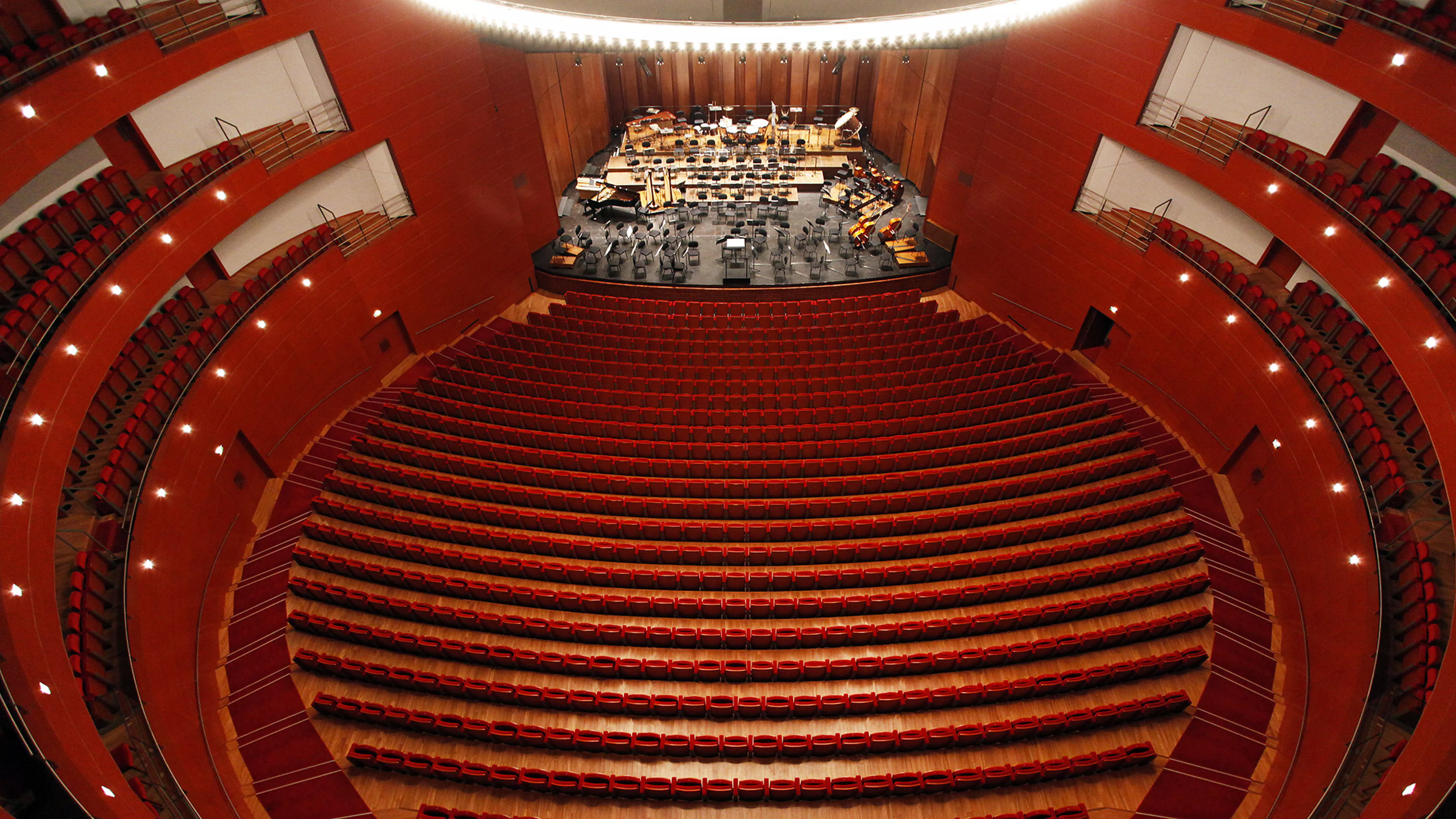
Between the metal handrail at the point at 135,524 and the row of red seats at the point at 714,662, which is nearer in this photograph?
the metal handrail at the point at 135,524

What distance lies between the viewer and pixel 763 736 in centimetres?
490

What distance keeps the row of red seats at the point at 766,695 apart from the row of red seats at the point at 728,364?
3.55 metres

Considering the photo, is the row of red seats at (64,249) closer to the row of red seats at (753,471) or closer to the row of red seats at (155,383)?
the row of red seats at (155,383)

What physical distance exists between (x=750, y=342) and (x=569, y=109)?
588 cm

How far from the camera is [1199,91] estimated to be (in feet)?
21.8

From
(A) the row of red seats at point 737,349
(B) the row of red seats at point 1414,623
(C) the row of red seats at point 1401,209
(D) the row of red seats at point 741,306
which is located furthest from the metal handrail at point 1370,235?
(D) the row of red seats at point 741,306

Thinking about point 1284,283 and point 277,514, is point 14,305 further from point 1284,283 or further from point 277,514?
point 1284,283

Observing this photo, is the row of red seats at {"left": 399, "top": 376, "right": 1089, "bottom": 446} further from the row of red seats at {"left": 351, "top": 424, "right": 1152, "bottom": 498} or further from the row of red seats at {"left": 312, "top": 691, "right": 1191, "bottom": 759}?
the row of red seats at {"left": 312, "top": 691, "right": 1191, "bottom": 759}

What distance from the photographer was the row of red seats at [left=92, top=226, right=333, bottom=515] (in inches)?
201

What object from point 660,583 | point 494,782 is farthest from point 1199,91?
point 494,782

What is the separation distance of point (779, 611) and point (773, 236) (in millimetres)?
6424

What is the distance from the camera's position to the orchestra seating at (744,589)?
4875mm

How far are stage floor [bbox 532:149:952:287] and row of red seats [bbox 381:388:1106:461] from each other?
3.13m

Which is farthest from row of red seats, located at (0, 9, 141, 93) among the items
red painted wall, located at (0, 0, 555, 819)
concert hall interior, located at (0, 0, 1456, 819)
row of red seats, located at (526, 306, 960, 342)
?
row of red seats, located at (526, 306, 960, 342)
